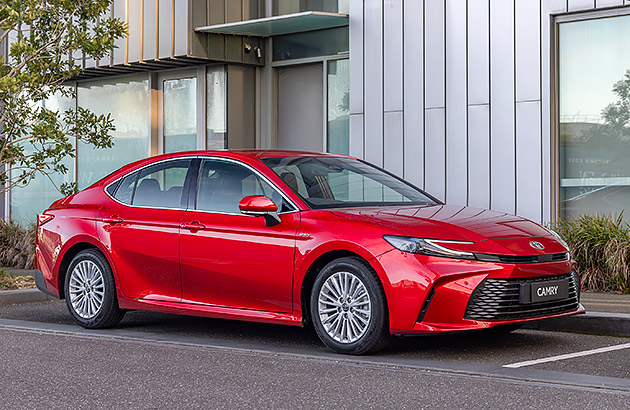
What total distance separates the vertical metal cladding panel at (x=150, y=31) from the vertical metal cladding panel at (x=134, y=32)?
0.14 m

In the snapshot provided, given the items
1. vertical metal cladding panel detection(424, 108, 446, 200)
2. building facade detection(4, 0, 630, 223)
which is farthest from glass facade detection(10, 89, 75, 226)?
vertical metal cladding panel detection(424, 108, 446, 200)

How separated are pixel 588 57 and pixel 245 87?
6.37 metres

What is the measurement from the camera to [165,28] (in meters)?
16.0

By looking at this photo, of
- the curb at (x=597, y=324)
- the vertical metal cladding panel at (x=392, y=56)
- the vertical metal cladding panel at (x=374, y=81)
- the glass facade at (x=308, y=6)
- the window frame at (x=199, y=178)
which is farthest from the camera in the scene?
the glass facade at (x=308, y=6)

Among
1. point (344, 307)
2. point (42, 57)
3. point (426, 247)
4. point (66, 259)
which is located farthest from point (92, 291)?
point (42, 57)

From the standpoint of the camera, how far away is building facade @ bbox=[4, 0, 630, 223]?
41.8 ft

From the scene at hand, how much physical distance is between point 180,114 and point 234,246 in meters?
10.2

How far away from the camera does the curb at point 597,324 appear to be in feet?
27.1

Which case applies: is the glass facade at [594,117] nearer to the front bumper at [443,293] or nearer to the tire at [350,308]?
the front bumper at [443,293]

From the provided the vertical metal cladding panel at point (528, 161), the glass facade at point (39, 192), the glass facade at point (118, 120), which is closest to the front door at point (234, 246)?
the vertical metal cladding panel at point (528, 161)

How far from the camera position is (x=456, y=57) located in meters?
13.6

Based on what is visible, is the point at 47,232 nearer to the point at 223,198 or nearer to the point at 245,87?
the point at 223,198

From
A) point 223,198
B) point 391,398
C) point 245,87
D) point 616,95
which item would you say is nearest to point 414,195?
point 223,198

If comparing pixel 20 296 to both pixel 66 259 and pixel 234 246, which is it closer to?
pixel 66 259
